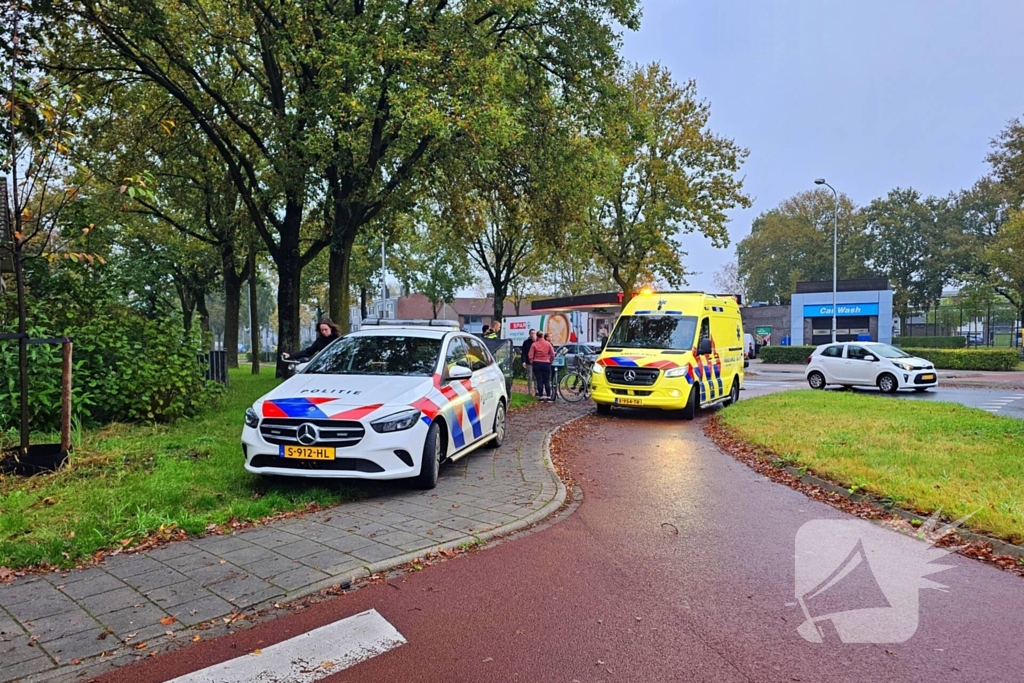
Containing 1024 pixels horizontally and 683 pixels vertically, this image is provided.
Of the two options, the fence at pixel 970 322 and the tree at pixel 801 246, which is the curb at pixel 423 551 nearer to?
the fence at pixel 970 322

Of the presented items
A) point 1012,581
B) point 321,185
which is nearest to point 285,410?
point 1012,581

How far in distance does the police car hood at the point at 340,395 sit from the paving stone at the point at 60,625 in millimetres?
2534

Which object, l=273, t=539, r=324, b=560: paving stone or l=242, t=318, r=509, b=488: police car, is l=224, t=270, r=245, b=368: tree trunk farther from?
l=273, t=539, r=324, b=560: paving stone

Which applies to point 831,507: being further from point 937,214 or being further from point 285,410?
point 937,214

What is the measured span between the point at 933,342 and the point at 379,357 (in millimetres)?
54442

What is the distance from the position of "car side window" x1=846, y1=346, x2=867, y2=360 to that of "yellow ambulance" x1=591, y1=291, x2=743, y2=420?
6.89 m

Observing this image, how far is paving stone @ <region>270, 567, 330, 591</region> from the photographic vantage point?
13.7 feet

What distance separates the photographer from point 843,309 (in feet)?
160

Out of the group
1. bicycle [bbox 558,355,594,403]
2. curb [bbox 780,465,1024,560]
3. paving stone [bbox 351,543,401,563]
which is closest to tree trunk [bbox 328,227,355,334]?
bicycle [bbox 558,355,594,403]

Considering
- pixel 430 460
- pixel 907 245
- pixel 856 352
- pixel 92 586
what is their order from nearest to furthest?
pixel 92 586, pixel 430 460, pixel 856 352, pixel 907 245

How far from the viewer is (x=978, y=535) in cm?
519

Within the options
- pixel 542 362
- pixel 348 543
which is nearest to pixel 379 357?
pixel 348 543

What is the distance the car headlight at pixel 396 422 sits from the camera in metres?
6.04

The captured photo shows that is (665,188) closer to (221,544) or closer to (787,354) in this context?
(787,354)
